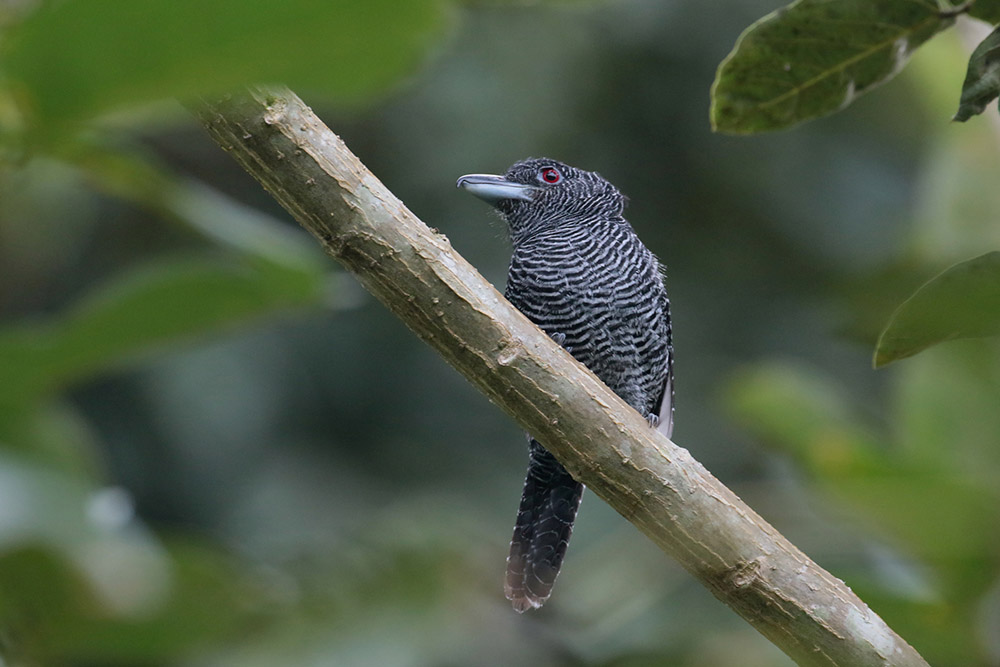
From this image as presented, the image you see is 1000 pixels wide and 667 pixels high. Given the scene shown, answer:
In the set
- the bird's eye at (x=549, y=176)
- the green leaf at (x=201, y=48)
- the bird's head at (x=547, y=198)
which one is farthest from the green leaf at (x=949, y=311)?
the bird's eye at (x=549, y=176)

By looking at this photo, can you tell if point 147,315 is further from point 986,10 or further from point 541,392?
point 986,10

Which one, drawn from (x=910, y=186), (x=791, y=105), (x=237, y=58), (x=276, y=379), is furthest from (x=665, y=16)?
(x=237, y=58)

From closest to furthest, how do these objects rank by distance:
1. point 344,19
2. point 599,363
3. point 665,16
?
point 344,19
point 599,363
point 665,16

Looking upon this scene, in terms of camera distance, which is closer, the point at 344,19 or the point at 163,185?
the point at 344,19

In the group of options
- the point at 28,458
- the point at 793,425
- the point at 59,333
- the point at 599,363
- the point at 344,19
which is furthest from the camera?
the point at 599,363

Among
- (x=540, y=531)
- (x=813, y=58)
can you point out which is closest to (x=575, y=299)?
(x=540, y=531)

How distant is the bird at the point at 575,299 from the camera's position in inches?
132

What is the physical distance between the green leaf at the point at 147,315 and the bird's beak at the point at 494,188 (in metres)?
1.77

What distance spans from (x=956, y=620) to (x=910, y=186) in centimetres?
560

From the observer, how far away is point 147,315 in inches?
64.4

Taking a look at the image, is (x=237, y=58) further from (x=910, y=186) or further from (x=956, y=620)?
(x=910, y=186)

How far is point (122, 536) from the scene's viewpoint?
71.5 inches

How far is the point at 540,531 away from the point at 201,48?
8.03 feet

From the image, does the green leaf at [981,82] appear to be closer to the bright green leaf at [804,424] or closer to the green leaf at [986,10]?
the green leaf at [986,10]
